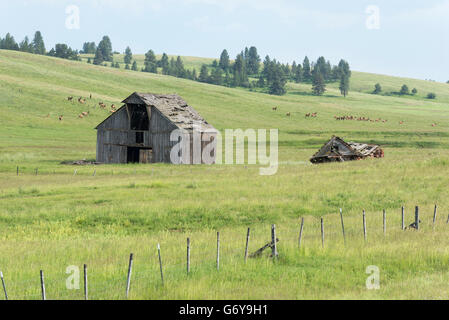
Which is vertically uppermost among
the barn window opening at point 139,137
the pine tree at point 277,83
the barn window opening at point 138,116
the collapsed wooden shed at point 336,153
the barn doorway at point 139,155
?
the pine tree at point 277,83

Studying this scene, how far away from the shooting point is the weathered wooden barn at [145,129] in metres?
59.6

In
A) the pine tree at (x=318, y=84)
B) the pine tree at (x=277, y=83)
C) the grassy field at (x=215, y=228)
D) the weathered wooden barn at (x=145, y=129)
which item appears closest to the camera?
the grassy field at (x=215, y=228)

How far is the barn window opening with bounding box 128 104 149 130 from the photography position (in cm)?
6059

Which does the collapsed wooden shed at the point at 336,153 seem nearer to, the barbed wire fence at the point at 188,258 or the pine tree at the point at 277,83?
the barbed wire fence at the point at 188,258

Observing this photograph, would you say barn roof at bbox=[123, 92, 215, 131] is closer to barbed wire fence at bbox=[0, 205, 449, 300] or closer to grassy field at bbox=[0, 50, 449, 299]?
grassy field at bbox=[0, 50, 449, 299]

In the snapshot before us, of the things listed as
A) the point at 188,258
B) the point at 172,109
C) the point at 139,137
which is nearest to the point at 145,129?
the point at 139,137

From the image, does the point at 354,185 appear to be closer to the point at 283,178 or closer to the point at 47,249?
the point at 283,178

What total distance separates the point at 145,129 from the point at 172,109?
11.1 ft

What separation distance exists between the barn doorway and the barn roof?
3.89 m

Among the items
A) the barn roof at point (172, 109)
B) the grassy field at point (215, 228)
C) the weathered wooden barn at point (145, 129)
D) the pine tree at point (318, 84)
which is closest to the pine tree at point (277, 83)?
the pine tree at point (318, 84)

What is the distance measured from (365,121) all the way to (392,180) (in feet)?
262

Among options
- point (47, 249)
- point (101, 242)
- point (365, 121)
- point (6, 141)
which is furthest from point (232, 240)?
point (365, 121)

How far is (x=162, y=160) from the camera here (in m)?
59.2
